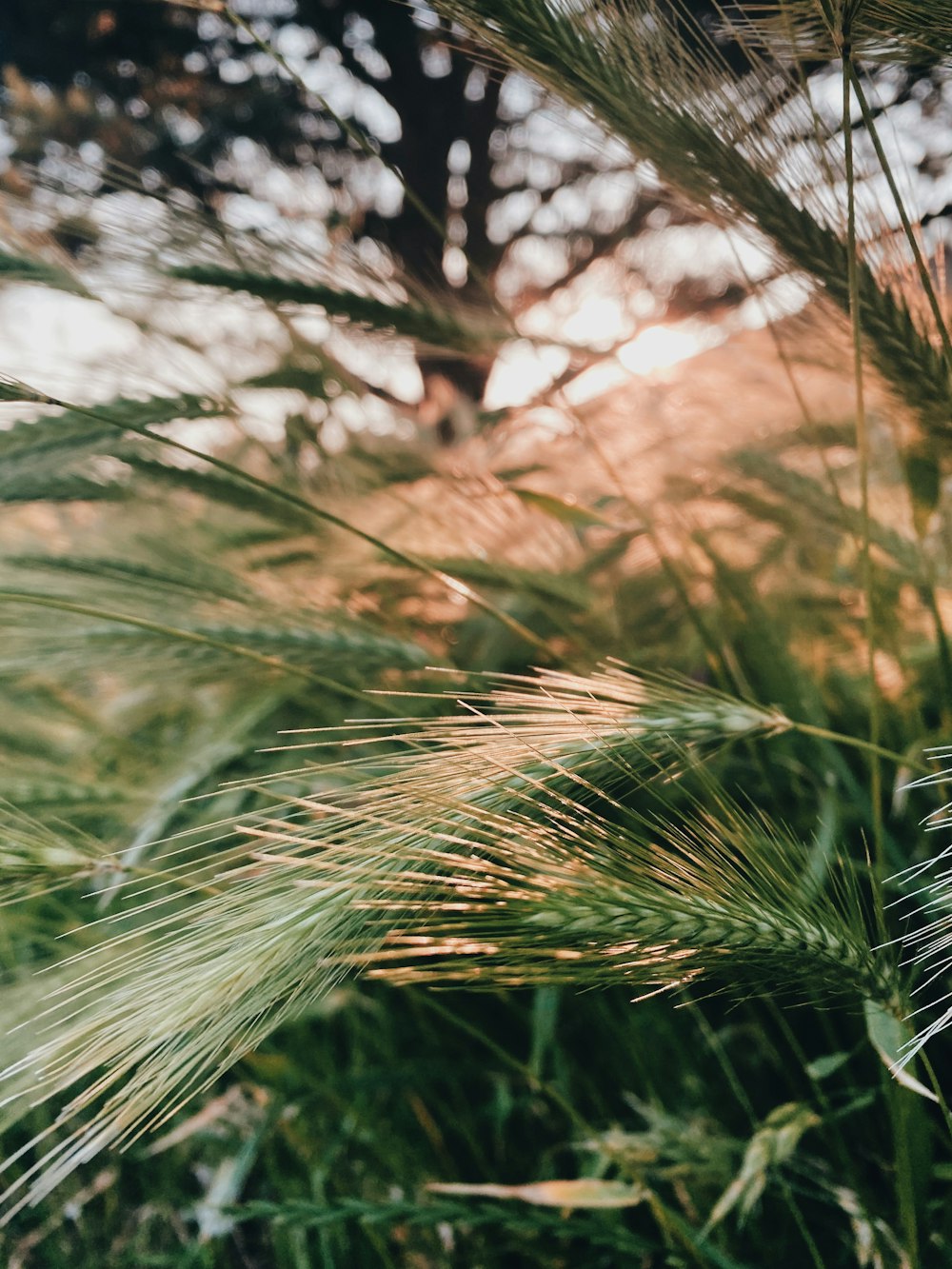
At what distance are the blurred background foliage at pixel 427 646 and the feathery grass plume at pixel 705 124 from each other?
3 centimetres

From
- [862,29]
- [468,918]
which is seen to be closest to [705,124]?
[862,29]

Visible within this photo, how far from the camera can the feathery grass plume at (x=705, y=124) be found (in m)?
0.49

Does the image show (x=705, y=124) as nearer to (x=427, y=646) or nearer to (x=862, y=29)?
(x=862, y=29)

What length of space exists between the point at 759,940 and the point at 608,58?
1.77ft

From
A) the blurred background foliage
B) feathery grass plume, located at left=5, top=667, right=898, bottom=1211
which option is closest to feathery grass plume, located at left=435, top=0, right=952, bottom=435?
the blurred background foliage

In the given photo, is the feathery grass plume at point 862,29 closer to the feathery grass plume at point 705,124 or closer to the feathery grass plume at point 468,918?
the feathery grass plume at point 705,124

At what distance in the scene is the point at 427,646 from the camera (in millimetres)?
923

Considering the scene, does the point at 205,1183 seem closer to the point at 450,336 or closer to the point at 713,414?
the point at 450,336

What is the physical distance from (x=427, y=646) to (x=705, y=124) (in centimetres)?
58

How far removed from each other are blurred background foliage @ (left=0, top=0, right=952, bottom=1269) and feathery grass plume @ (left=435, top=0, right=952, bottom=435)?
27mm

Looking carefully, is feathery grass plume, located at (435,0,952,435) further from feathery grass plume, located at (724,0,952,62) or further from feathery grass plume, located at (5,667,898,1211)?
feathery grass plume, located at (5,667,898,1211)

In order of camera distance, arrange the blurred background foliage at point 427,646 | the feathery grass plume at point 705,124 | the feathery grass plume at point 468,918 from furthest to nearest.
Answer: the blurred background foliage at point 427,646, the feathery grass plume at point 705,124, the feathery grass plume at point 468,918

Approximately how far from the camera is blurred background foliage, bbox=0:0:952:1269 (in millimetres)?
642

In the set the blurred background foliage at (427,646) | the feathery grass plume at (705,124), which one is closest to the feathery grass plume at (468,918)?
the blurred background foliage at (427,646)
